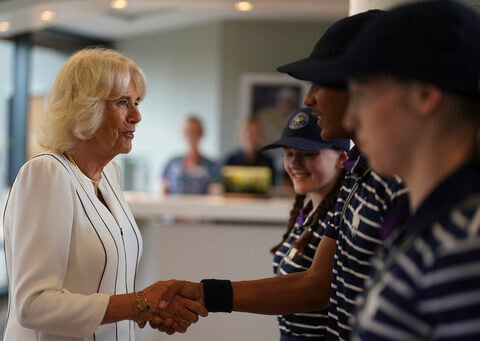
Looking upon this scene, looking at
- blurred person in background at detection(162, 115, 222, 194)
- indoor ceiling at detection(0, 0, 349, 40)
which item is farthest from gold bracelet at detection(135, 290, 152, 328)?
indoor ceiling at detection(0, 0, 349, 40)

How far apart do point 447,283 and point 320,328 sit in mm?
1010

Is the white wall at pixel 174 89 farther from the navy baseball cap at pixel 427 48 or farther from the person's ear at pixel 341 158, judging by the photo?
the navy baseball cap at pixel 427 48

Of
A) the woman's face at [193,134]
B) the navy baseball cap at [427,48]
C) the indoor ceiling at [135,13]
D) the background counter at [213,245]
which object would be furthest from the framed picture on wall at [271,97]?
the navy baseball cap at [427,48]

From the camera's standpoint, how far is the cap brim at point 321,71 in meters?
1.07

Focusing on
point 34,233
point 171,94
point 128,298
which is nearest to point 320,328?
point 128,298

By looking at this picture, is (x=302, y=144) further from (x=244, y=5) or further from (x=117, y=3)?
(x=244, y=5)

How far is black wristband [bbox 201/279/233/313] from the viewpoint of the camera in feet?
5.83

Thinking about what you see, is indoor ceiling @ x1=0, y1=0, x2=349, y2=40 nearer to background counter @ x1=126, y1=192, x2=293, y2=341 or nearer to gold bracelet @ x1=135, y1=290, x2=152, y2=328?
background counter @ x1=126, y1=192, x2=293, y2=341

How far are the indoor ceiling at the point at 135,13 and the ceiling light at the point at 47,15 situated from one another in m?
0.03

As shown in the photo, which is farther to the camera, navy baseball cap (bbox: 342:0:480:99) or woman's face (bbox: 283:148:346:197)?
woman's face (bbox: 283:148:346:197)

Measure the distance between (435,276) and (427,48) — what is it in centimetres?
28

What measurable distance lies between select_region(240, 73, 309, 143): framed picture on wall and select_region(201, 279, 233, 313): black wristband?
654 centimetres

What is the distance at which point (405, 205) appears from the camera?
1.17m

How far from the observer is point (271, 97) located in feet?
27.4
